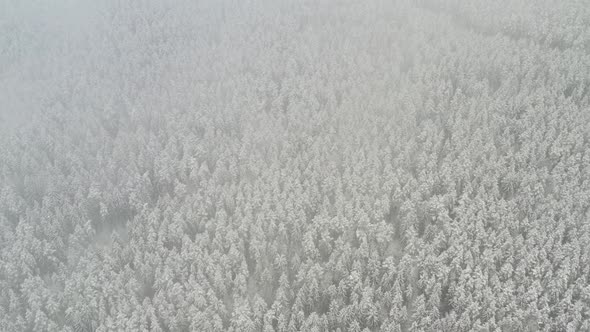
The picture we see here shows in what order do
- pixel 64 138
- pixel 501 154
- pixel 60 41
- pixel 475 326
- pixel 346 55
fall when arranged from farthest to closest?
pixel 60 41 < pixel 346 55 < pixel 64 138 < pixel 501 154 < pixel 475 326

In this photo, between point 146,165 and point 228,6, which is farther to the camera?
point 228,6

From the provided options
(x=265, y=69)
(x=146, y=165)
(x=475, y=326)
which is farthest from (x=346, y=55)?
(x=475, y=326)

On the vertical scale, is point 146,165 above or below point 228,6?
below

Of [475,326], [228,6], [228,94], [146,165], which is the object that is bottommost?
[475,326]

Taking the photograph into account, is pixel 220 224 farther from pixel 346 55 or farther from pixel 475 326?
pixel 346 55

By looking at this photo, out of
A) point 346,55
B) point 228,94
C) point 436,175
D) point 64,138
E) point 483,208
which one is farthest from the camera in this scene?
point 346,55

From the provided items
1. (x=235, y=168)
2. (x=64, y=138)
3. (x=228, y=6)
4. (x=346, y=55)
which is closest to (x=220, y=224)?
(x=235, y=168)
